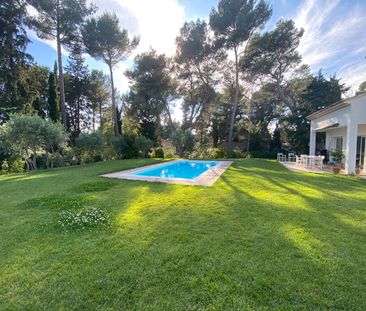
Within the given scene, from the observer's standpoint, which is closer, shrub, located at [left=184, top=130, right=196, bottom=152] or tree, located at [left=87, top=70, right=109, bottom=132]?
shrub, located at [left=184, top=130, right=196, bottom=152]

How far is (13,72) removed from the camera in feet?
59.0

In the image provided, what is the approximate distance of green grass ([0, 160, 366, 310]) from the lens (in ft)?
7.00

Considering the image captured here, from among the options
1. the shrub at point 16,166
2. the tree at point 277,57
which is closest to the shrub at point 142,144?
the shrub at point 16,166

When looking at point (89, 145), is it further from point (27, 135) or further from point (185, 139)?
point (185, 139)

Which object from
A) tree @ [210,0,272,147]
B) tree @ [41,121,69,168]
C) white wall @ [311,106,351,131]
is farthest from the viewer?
tree @ [210,0,272,147]

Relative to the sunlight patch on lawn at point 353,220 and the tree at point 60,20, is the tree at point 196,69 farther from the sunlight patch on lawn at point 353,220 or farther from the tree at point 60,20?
the sunlight patch on lawn at point 353,220

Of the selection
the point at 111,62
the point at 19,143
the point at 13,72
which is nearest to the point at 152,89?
the point at 111,62

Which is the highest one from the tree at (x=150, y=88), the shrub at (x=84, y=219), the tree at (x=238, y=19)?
the tree at (x=238, y=19)

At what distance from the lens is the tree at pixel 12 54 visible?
17.2 metres

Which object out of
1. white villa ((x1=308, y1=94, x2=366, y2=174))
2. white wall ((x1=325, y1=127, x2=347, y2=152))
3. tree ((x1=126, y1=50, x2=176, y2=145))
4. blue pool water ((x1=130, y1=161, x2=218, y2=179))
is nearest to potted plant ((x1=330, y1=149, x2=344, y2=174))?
white villa ((x1=308, y1=94, x2=366, y2=174))

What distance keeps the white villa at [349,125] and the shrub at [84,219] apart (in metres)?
11.8

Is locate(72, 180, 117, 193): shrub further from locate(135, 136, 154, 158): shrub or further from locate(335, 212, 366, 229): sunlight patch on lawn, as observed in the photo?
locate(135, 136, 154, 158): shrub

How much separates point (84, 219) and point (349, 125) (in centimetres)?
1239

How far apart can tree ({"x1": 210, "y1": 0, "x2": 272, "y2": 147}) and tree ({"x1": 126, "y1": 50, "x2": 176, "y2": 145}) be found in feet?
22.1
